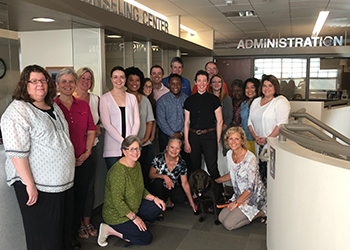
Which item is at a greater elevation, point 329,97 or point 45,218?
point 329,97

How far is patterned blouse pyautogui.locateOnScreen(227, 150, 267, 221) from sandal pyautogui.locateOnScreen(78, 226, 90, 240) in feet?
5.28

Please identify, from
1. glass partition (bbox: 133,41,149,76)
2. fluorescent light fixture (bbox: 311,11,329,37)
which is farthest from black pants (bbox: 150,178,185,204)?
fluorescent light fixture (bbox: 311,11,329,37)

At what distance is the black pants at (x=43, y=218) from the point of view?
2.38 meters

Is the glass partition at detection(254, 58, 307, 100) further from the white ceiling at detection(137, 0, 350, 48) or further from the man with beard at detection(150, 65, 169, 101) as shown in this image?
the man with beard at detection(150, 65, 169, 101)

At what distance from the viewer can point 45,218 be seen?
2.45m

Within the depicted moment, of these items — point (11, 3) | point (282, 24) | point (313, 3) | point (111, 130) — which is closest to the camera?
point (11, 3)

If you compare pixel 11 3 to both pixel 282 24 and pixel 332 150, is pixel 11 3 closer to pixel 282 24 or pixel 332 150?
pixel 332 150

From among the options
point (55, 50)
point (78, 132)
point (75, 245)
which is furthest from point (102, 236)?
point (55, 50)

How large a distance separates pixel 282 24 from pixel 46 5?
294 inches

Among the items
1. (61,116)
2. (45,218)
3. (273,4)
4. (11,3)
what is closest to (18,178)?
(45,218)

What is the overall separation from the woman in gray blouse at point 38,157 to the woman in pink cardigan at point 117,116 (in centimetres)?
101

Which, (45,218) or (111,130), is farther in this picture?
(111,130)

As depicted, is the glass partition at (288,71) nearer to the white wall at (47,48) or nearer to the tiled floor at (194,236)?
the white wall at (47,48)

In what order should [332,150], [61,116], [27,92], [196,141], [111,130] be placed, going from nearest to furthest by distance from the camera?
1. [332,150]
2. [27,92]
3. [61,116]
4. [111,130]
5. [196,141]
